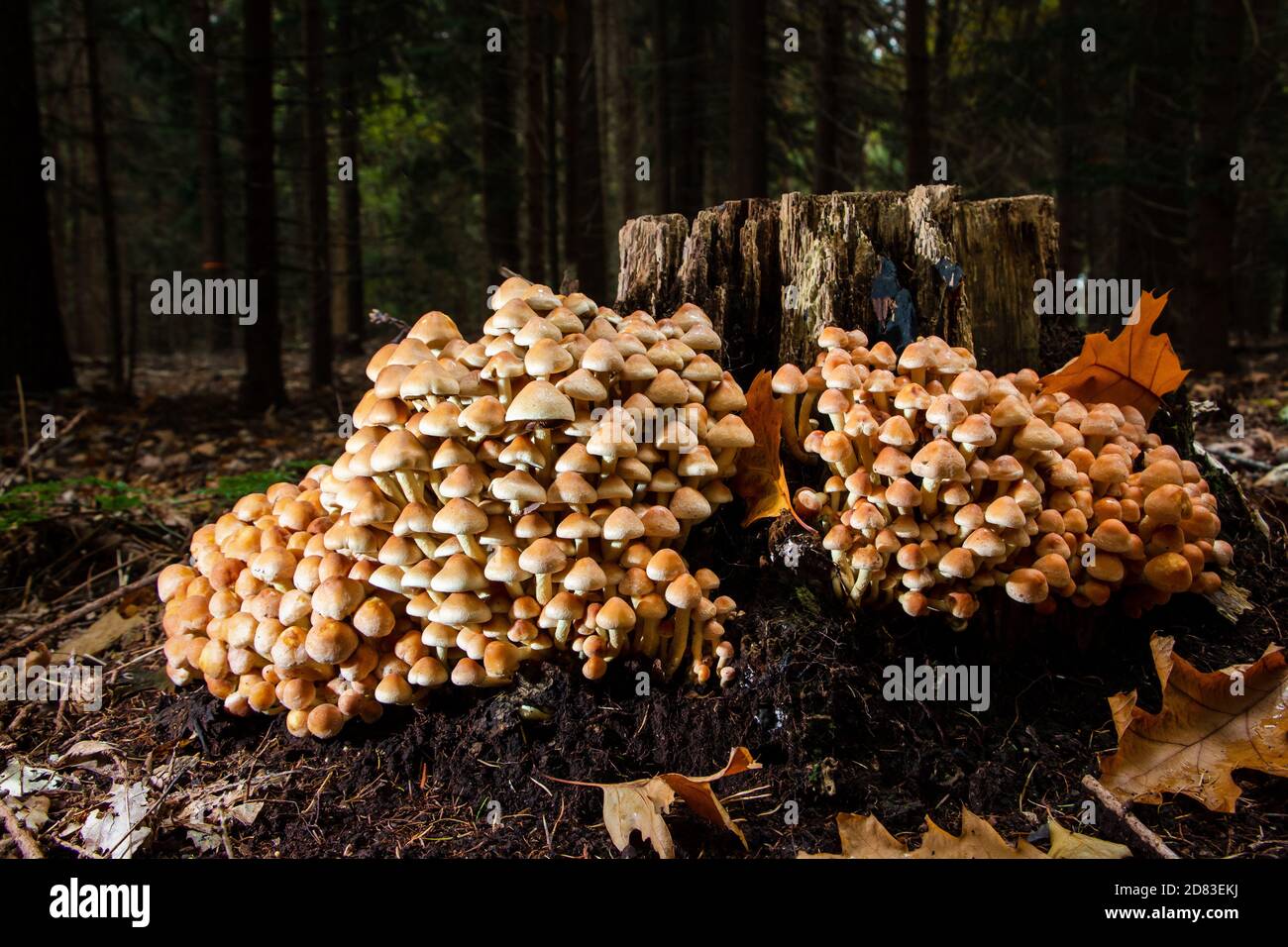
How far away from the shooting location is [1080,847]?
2.09 metres

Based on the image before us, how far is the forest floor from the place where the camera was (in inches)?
92.2

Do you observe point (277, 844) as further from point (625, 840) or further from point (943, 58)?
point (943, 58)

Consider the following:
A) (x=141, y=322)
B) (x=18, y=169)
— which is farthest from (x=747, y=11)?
(x=141, y=322)

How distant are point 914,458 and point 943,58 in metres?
15.7

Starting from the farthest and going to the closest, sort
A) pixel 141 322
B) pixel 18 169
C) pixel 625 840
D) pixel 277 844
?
pixel 141 322
pixel 18 169
pixel 277 844
pixel 625 840

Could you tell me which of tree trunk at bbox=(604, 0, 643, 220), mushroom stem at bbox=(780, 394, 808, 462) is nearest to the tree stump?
mushroom stem at bbox=(780, 394, 808, 462)

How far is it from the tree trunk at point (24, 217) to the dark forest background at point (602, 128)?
0.9 inches

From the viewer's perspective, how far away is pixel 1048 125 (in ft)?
50.0

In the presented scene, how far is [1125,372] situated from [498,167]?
11187 mm

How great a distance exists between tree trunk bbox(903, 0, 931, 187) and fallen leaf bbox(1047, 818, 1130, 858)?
9322 millimetres

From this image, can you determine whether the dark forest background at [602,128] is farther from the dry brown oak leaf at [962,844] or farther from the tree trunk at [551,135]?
the dry brown oak leaf at [962,844]

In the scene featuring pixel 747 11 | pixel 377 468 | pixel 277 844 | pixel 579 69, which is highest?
pixel 747 11

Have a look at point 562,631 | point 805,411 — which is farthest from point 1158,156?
point 562,631

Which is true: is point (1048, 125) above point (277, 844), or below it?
above
